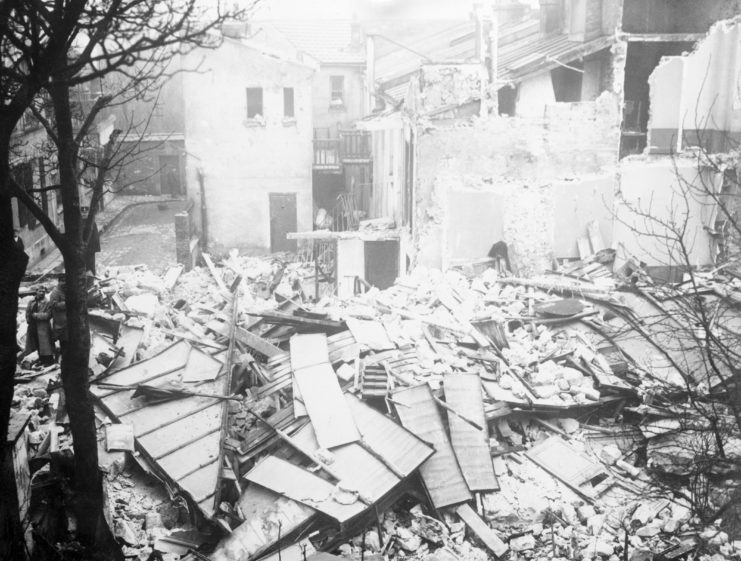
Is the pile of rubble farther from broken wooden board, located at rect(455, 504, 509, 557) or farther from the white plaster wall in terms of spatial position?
the white plaster wall

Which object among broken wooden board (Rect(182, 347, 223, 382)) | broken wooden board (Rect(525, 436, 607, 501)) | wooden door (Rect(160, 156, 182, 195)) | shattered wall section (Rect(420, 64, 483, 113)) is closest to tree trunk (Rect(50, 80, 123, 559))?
broken wooden board (Rect(182, 347, 223, 382))

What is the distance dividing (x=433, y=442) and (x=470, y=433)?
0.66 metres

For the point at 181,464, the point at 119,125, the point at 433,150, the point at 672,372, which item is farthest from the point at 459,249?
the point at 119,125

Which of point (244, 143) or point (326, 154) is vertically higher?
point (244, 143)

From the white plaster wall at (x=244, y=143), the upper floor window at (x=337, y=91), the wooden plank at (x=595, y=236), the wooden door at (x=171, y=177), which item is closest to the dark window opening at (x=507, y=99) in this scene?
the wooden plank at (x=595, y=236)

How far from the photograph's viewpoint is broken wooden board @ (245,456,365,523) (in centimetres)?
871

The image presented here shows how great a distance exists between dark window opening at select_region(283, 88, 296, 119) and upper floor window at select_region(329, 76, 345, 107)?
665 cm

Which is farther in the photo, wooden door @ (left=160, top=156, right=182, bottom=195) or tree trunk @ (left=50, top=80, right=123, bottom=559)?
wooden door @ (left=160, top=156, right=182, bottom=195)

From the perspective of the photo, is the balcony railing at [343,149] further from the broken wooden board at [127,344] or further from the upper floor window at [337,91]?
the broken wooden board at [127,344]

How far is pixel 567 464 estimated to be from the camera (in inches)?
413

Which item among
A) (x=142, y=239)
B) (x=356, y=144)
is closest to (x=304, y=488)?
(x=142, y=239)

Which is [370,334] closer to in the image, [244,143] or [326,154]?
[244,143]

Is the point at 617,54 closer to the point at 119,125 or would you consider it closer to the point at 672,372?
the point at 672,372

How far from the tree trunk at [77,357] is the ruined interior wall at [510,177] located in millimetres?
9616
